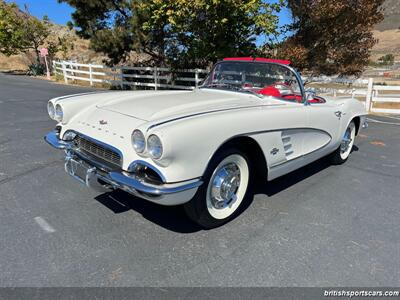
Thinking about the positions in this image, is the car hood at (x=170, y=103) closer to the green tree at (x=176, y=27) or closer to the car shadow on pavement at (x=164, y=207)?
the car shadow on pavement at (x=164, y=207)

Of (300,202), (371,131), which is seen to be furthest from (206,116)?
(371,131)

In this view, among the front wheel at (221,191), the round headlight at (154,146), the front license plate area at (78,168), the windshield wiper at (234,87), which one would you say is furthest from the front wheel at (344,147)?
the front license plate area at (78,168)

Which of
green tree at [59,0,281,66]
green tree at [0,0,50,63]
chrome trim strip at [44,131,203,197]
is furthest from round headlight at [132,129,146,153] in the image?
green tree at [0,0,50,63]

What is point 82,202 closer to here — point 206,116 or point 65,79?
point 206,116

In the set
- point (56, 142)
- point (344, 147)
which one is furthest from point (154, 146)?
point (344, 147)

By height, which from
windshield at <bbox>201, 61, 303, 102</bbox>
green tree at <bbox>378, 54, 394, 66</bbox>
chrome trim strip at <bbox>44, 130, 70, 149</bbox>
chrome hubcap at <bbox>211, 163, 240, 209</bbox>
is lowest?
green tree at <bbox>378, 54, 394, 66</bbox>

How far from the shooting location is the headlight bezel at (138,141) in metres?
2.53

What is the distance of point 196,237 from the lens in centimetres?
285

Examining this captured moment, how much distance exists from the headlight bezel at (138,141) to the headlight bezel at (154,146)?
0.19ft

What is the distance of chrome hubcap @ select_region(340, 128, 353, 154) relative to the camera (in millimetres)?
4820

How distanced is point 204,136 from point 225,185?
63cm

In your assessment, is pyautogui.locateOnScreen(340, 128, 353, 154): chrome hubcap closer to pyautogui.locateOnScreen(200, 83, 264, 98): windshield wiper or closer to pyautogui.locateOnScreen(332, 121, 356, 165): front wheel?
pyautogui.locateOnScreen(332, 121, 356, 165): front wheel

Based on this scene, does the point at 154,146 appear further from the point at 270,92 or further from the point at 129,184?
the point at 270,92

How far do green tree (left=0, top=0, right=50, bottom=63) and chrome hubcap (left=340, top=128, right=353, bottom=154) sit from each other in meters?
26.2
